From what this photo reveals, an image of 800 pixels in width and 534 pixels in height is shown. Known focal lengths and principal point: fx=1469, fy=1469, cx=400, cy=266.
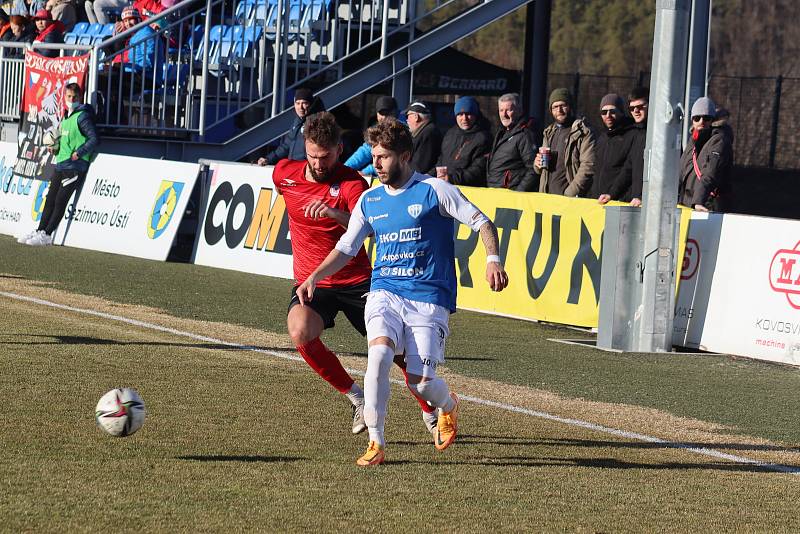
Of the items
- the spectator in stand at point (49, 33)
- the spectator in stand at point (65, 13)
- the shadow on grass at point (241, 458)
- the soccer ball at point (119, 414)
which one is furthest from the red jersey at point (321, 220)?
the spectator in stand at point (65, 13)

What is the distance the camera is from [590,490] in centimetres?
740

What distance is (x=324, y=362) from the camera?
8.54m

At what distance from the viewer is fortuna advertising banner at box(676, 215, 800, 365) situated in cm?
1252

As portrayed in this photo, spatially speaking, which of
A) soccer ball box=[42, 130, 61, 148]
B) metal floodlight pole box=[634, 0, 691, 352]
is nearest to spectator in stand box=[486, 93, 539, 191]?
metal floodlight pole box=[634, 0, 691, 352]

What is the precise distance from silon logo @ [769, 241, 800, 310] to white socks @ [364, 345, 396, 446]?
583 centimetres

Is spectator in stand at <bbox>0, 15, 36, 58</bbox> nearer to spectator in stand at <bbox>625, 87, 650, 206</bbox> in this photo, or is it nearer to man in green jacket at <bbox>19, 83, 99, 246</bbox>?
man in green jacket at <bbox>19, 83, 99, 246</bbox>

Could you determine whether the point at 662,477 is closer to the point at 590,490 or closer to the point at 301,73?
the point at 590,490

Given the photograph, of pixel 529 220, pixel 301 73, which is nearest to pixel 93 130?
pixel 301 73

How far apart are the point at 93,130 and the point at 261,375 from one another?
10.4 m

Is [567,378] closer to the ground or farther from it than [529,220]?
closer to the ground

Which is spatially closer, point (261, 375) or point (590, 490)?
point (590, 490)

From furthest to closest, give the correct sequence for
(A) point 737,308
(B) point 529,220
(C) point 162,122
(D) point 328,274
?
(C) point 162,122 → (B) point 529,220 → (A) point 737,308 → (D) point 328,274

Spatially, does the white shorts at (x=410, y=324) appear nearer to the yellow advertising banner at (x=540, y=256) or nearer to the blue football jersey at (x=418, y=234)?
the blue football jersey at (x=418, y=234)

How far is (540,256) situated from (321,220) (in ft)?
20.0
